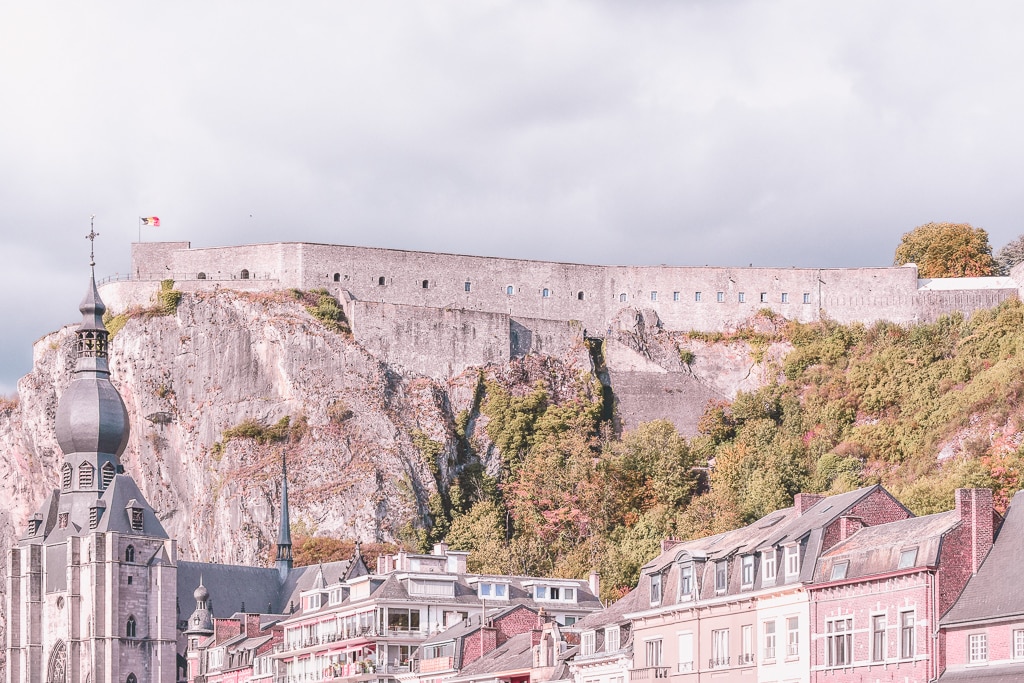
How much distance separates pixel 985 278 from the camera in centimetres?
10900

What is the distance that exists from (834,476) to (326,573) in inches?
936

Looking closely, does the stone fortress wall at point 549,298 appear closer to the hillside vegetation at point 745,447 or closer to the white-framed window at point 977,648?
the hillside vegetation at point 745,447

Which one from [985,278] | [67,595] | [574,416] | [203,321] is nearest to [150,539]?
[67,595]

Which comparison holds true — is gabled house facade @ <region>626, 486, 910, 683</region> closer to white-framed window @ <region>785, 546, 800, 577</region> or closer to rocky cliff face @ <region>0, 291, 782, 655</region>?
white-framed window @ <region>785, 546, 800, 577</region>

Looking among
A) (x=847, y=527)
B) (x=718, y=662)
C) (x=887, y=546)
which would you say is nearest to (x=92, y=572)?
(x=718, y=662)

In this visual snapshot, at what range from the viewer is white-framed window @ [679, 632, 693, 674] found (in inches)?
2094

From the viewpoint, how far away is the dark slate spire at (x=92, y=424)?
10019 centimetres

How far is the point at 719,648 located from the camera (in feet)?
172

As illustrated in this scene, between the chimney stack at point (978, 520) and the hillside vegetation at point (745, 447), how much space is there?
33.6m

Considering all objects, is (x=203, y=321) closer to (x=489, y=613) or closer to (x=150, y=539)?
(x=150, y=539)

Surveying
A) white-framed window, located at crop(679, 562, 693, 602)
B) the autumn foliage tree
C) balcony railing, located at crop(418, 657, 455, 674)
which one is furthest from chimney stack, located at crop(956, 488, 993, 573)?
the autumn foliage tree

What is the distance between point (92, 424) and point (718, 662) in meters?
55.0

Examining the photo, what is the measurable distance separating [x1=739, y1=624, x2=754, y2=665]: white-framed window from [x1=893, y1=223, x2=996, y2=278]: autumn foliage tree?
66322mm

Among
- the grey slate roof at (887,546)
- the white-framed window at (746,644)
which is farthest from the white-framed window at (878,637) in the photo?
the white-framed window at (746,644)
